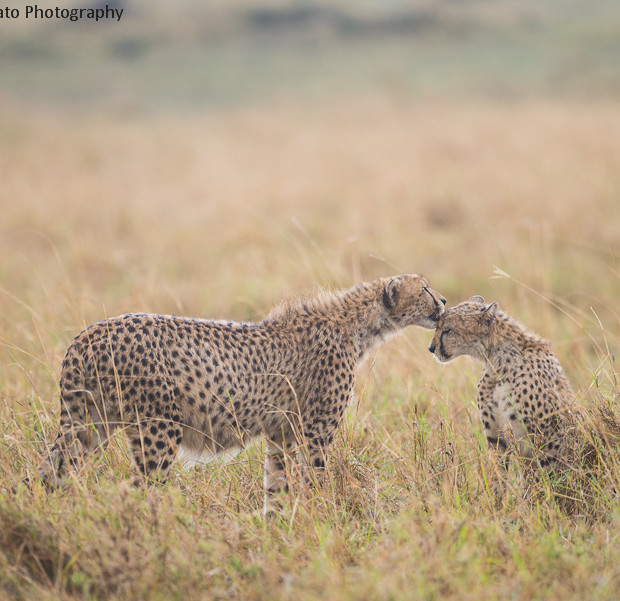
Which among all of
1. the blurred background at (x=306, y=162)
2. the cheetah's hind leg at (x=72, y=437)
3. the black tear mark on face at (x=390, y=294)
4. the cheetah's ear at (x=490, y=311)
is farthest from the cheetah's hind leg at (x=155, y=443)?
the cheetah's ear at (x=490, y=311)

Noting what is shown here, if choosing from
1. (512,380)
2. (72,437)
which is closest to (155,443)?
(72,437)

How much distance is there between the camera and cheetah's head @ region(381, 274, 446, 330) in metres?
3.53

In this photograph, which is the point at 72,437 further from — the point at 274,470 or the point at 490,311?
the point at 490,311

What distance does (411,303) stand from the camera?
3.55 meters

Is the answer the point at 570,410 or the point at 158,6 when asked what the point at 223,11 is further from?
the point at 570,410

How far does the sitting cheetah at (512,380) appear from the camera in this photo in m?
3.09

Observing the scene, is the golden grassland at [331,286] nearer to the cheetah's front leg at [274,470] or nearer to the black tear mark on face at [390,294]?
the cheetah's front leg at [274,470]

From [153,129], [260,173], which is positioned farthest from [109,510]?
[153,129]

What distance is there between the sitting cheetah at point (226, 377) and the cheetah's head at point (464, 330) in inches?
6.4

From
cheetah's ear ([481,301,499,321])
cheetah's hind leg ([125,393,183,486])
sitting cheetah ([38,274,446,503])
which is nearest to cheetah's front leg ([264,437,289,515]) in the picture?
sitting cheetah ([38,274,446,503])

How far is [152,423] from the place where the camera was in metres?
2.82

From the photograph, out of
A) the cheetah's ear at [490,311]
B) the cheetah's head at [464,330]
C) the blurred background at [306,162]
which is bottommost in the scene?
the blurred background at [306,162]

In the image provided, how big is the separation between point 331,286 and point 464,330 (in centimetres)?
164

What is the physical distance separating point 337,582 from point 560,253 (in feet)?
18.6
